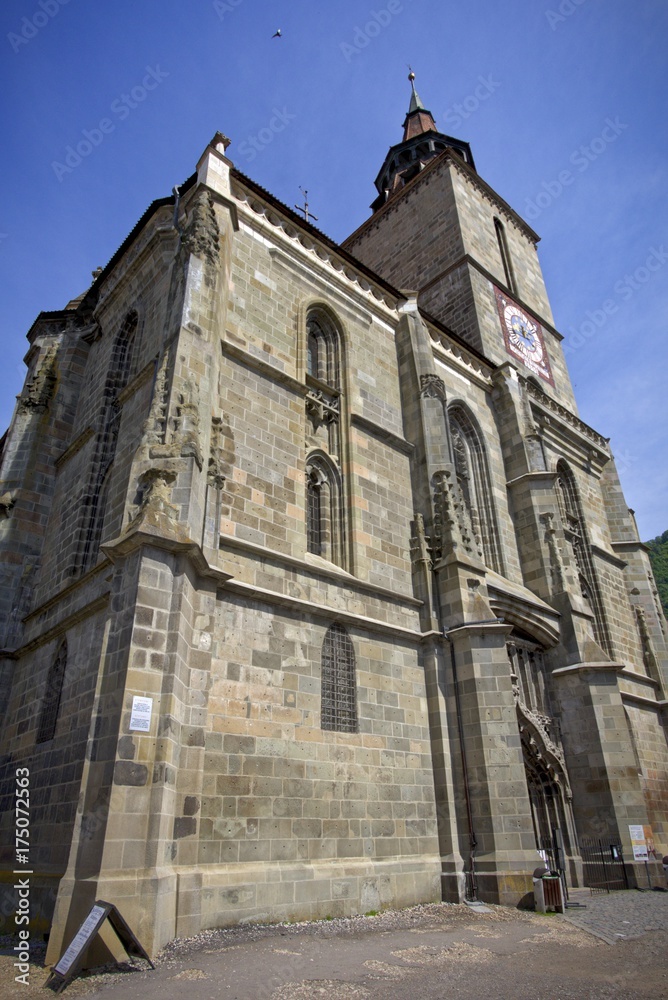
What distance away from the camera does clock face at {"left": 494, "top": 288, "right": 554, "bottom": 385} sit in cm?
2314

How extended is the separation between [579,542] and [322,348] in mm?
10910

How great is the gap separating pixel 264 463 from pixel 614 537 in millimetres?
16005

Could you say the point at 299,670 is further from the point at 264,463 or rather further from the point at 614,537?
the point at 614,537

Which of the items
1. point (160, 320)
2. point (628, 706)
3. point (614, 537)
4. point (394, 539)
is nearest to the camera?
point (160, 320)

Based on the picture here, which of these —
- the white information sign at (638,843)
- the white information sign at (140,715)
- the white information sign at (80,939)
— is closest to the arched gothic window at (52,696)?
the white information sign at (140,715)

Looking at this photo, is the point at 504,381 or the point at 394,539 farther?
the point at 504,381

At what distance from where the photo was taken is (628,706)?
1808cm

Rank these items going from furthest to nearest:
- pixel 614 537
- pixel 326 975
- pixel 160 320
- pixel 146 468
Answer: pixel 614 537
pixel 160 320
pixel 146 468
pixel 326 975

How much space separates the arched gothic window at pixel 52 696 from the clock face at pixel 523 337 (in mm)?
17408

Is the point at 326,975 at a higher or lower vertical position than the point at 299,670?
lower

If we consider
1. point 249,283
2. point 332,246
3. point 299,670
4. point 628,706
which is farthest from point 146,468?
point 628,706

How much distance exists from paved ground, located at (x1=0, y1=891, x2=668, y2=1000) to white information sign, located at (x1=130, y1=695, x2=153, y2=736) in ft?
7.00

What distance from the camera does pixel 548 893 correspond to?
32.3 feet

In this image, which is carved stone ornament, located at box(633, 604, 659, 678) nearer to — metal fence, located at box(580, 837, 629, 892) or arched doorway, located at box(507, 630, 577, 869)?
arched doorway, located at box(507, 630, 577, 869)
